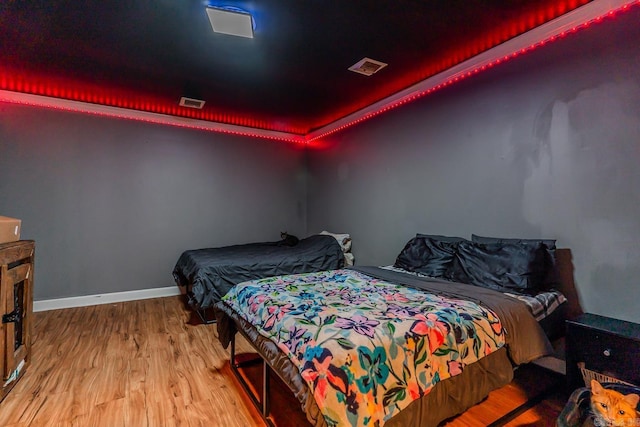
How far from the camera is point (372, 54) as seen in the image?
2.83 meters

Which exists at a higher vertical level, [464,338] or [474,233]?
[474,233]

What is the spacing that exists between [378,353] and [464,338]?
1.86 ft

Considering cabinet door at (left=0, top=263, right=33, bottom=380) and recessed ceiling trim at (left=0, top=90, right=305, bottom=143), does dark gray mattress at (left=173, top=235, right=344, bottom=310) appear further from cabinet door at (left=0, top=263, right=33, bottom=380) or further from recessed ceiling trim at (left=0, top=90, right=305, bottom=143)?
recessed ceiling trim at (left=0, top=90, right=305, bottom=143)

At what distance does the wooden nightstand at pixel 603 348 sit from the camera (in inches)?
64.1

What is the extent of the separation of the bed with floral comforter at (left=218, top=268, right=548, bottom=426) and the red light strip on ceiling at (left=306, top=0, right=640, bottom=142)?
197 cm

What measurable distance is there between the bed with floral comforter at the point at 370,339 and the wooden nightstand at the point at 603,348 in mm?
Result: 171

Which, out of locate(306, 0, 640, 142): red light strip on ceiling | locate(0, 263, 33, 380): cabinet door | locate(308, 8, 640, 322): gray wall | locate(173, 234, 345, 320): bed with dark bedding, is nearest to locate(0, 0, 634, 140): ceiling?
locate(306, 0, 640, 142): red light strip on ceiling

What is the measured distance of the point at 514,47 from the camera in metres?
2.51

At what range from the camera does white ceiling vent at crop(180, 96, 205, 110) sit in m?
3.92

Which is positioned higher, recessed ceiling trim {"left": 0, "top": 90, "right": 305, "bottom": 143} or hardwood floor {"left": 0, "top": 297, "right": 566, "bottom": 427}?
recessed ceiling trim {"left": 0, "top": 90, "right": 305, "bottom": 143}

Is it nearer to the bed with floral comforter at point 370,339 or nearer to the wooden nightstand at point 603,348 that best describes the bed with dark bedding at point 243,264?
the bed with floral comforter at point 370,339

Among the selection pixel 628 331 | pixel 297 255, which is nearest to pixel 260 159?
pixel 297 255

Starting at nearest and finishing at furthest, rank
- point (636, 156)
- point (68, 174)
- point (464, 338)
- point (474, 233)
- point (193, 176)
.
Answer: point (464, 338) → point (636, 156) → point (474, 233) → point (68, 174) → point (193, 176)

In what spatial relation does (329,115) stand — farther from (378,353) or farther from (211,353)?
(378,353)
